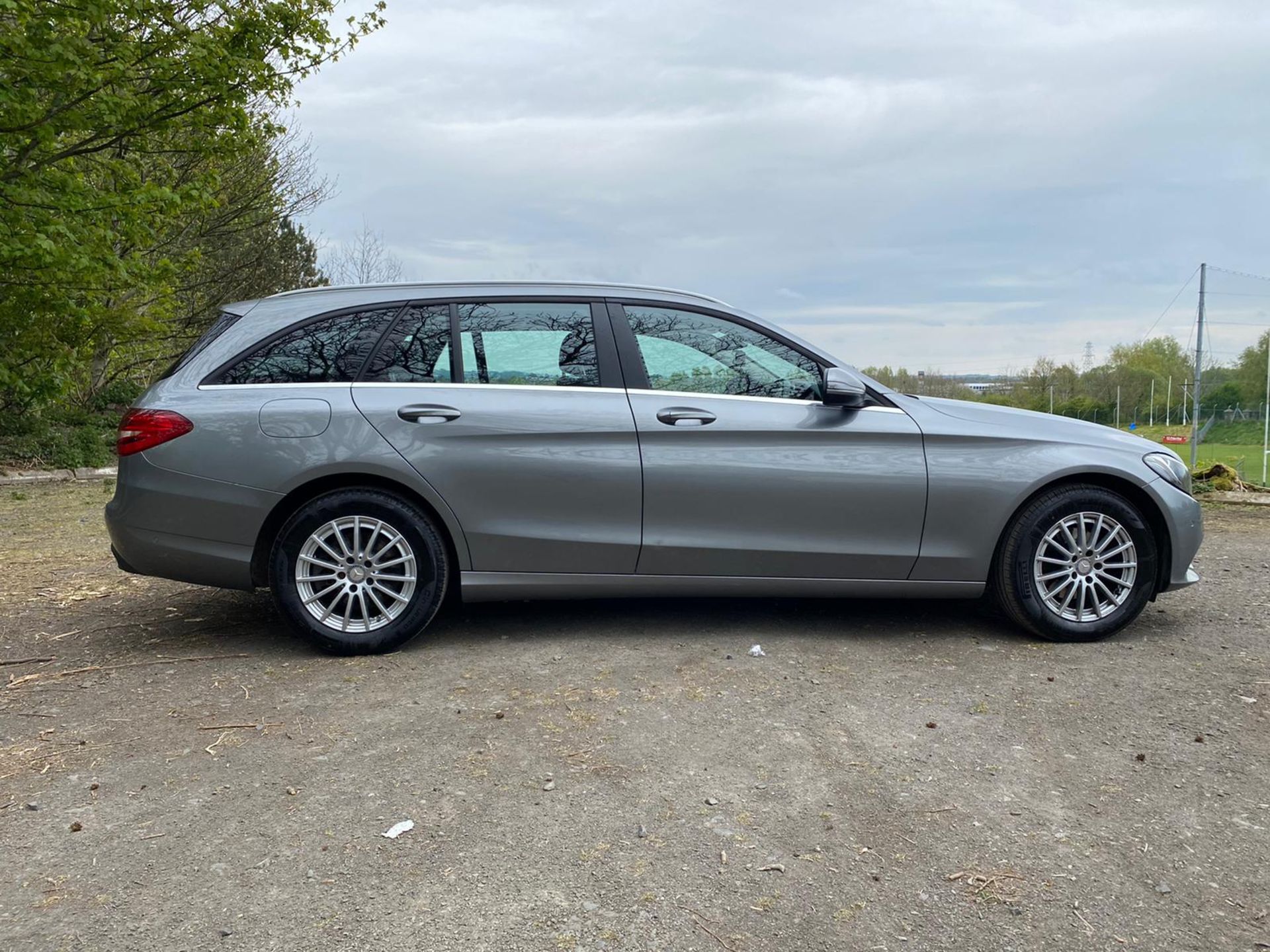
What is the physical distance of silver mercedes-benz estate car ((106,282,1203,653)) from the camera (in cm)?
452

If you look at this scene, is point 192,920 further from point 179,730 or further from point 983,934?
point 983,934

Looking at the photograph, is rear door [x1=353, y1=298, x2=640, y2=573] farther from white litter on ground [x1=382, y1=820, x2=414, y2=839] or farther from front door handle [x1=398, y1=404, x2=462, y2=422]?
white litter on ground [x1=382, y1=820, x2=414, y2=839]

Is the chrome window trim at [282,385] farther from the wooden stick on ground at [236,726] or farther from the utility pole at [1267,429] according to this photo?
the utility pole at [1267,429]

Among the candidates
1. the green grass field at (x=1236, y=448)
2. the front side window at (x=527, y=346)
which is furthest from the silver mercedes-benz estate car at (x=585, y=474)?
the green grass field at (x=1236, y=448)

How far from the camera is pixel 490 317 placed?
4816 mm

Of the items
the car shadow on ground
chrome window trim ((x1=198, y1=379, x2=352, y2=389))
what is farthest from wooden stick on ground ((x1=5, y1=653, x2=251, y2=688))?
chrome window trim ((x1=198, y1=379, x2=352, y2=389))

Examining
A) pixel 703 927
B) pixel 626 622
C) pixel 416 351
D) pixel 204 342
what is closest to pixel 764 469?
pixel 626 622

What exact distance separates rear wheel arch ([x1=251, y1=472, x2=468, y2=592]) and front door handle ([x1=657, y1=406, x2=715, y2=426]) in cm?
111

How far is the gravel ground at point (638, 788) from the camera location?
243 cm

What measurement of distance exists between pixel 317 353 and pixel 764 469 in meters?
2.16

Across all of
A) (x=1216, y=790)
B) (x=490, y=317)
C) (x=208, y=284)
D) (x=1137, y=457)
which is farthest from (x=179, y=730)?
(x=208, y=284)

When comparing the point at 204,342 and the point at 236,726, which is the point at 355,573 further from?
the point at 204,342

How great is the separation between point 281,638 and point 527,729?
6.23 ft

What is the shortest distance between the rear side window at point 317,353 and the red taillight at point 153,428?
0.26m
